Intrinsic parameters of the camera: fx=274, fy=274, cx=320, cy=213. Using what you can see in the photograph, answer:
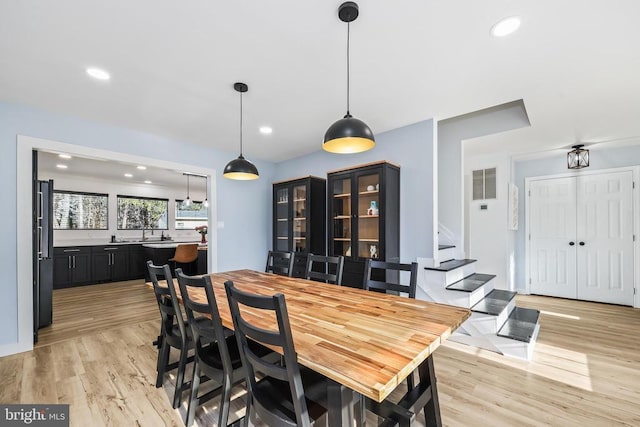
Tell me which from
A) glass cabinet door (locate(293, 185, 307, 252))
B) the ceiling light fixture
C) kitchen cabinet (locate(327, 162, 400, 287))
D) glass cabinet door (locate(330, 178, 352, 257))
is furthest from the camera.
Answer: glass cabinet door (locate(293, 185, 307, 252))

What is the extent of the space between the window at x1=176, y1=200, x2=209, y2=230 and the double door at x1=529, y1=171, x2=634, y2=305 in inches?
312

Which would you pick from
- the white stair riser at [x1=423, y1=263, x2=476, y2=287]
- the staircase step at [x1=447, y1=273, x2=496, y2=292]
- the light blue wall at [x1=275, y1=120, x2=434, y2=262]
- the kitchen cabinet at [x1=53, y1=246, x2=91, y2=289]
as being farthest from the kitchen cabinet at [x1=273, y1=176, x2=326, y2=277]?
the kitchen cabinet at [x1=53, y1=246, x2=91, y2=289]

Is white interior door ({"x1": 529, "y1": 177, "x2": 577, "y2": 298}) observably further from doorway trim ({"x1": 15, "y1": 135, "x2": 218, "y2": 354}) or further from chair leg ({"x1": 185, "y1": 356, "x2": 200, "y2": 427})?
doorway trim ({"x1": 15, "y1": 135, "x2": 218, "y2": 354})

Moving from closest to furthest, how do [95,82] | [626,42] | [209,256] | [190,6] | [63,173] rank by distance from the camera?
[190,6], [626,42], [95,82], [209,256], [63,173]

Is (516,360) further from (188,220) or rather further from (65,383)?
(188,220)

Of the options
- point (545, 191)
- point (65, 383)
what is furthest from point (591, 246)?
point (65, 383)

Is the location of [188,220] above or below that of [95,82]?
below

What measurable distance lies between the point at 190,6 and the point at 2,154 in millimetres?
2719

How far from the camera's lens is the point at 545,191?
4789 mm

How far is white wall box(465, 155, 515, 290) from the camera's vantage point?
14.7ft

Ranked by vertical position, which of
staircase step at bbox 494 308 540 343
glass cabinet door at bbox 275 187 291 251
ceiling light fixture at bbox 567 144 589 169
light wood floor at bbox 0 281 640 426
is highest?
ceiling light fixture at bbox 567 144 589 169

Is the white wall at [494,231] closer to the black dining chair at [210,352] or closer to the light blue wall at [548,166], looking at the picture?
the light blue wall at [548,166]

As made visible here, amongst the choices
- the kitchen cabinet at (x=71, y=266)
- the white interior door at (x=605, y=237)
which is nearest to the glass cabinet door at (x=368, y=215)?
the white interior door at (x=605, y=237)

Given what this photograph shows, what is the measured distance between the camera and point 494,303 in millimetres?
3057
